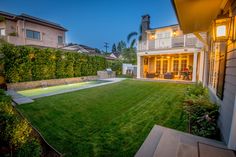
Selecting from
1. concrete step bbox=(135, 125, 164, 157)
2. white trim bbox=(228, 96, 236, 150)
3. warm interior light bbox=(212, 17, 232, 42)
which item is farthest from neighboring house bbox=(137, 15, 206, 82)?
white trim bbox=(228, 96, 236, 150)

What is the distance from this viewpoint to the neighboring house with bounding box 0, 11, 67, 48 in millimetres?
15265

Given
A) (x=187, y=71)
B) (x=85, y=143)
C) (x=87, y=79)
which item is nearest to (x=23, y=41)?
(x=87, y=79)

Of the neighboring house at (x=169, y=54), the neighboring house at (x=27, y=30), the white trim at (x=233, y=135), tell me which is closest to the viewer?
the white trim at (x=233, y=135)

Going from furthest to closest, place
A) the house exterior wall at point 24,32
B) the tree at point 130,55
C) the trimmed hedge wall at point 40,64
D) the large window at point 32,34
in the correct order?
the tree at point 130,55 → the large window at point 32,34 → the house exterior wall at point 24,32 → the trimmed hedge wall at point 40,64

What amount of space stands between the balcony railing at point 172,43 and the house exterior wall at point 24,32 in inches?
507

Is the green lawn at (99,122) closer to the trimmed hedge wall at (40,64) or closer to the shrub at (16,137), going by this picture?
the shrub at (16,137)

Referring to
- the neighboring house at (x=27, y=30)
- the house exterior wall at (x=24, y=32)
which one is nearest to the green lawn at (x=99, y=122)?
the house exterior wall at (x=24, y=32)

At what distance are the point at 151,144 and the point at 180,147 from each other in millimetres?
535

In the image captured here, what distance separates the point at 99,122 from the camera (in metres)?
4.16

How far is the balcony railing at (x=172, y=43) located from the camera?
11922mm

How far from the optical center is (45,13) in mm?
72312

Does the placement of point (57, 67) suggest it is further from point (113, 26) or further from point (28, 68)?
point (113, 26)

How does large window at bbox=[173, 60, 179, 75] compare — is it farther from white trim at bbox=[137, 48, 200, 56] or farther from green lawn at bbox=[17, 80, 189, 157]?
green lawn at bbox=[17, 80, 189, 157]

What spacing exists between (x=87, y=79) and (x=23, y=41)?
30.8 ft
